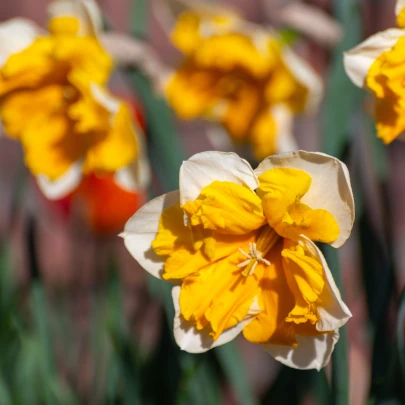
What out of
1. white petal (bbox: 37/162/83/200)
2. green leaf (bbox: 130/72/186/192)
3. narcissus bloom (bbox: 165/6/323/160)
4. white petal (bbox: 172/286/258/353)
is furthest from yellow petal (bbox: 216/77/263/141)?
white petal (bbox: 172/286/258/353)

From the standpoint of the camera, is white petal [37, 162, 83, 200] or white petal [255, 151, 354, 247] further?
white petal [37, 162, 83, 200]

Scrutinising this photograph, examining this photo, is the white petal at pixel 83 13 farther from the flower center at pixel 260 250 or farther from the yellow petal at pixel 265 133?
the flower center at pixel 260 250

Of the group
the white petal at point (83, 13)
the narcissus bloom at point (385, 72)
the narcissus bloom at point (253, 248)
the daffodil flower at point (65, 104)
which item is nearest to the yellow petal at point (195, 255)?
the narcissus bloom at point (253, 248)

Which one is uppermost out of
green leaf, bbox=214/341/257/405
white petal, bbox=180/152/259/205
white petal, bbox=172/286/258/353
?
white petal, bbox=180/152/259/205

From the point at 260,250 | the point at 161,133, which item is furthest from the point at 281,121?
the point at 260,250

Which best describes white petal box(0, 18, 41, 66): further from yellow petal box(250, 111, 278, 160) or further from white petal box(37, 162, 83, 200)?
yellow petal box(250, 111, 278, 160)
